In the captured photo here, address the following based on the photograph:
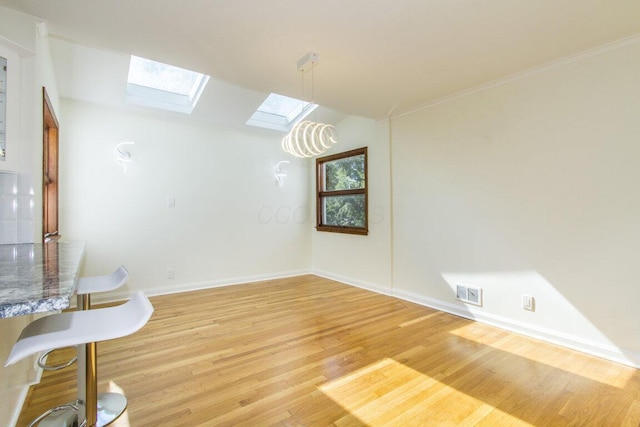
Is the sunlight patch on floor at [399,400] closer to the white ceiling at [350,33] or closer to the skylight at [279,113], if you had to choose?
the white ceiling at [350,33]

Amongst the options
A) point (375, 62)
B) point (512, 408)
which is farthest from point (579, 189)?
point (375, 62)

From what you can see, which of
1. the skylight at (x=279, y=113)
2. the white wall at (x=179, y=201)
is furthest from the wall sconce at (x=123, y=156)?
the skylight at (x=279, y=113)

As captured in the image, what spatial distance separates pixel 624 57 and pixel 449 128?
1.33m

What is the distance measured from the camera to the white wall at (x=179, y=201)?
136 inches

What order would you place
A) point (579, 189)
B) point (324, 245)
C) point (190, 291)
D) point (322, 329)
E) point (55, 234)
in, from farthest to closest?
point (324, 245) < point (190, 291) < point (55, 234) < point (322, 329) < point (579, 189)

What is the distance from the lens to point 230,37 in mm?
2158

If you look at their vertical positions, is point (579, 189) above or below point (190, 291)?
above

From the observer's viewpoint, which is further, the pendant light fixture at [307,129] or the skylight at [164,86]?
the skylight at [164,86]

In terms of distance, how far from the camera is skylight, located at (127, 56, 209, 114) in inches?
132

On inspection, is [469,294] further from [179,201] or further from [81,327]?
[179,201]

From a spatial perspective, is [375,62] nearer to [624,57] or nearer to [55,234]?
[624,57]

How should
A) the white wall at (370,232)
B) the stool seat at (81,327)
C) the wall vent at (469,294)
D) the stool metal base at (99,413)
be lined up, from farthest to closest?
1. the white wall at (370,232)
2. the wall vent at (469,294)
3. the stool metal base at (99,413)
4. the stool seat at (81,327)

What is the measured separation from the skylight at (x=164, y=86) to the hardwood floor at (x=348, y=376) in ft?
8.26

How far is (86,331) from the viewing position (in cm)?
108
